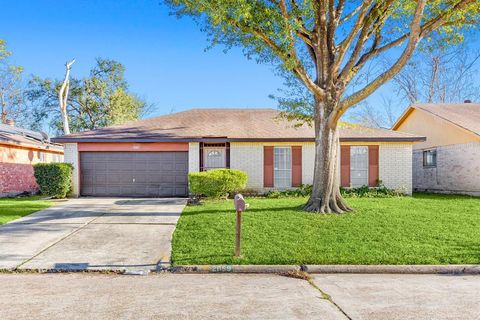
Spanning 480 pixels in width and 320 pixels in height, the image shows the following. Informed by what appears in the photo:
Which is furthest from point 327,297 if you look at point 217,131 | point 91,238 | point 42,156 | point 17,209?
point 42,156

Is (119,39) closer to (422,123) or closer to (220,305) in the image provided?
(422,123)

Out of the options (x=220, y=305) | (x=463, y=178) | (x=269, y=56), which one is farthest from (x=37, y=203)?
(x=463, y=178)

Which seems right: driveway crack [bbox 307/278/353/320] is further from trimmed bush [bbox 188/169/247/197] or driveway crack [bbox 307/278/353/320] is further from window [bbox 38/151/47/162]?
window [bbox 38/151/47/162]

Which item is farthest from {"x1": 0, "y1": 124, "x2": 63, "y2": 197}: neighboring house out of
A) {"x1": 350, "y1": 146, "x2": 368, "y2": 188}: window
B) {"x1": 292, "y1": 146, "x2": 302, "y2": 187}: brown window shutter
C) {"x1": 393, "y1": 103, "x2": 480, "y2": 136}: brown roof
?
{"x1": 393, "y1": 103, "x2": 480, "y2": 136}: brown roof

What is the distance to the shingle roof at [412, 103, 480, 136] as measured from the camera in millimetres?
18328

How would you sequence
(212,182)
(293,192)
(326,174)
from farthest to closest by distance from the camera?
(293,192), (212,182), (326,174)

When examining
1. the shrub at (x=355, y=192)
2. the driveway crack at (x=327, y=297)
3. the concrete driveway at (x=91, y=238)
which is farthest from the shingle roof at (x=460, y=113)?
the driveway crack at (x=327, y=297)

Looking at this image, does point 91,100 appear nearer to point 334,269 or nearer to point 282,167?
point 282,167

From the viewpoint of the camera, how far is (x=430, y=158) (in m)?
20.9

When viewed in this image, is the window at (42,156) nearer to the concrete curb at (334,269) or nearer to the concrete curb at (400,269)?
the concrete curb at (334,269)

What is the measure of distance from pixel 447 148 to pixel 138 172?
1517cm

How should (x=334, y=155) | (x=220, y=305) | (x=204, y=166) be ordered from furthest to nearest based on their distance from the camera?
(x=204, y=166) < (x=334, y=155) < (x=220, y=305)

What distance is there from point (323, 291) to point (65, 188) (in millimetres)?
12996

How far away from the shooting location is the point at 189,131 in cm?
1723
